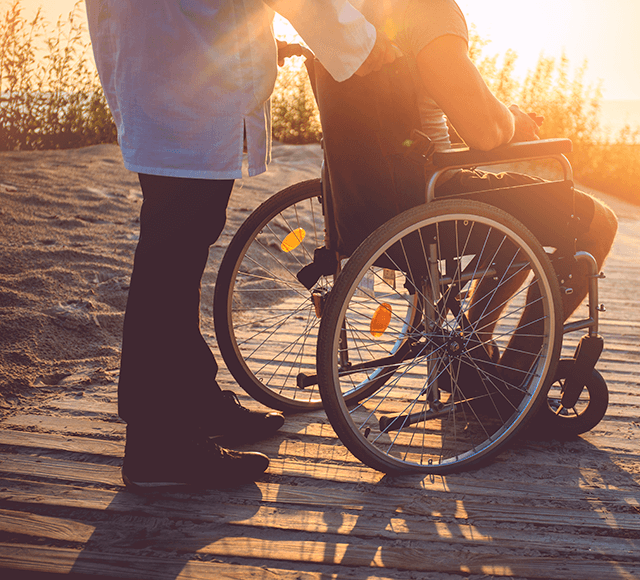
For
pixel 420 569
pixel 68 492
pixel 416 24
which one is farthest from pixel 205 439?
pixel 416 24

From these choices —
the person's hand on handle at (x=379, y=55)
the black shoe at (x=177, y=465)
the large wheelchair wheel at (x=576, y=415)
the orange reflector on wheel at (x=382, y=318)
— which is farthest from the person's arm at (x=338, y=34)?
the large wheelchair wheel at (x=576, y=415)

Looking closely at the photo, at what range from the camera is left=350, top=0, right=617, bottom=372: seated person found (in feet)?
4.65

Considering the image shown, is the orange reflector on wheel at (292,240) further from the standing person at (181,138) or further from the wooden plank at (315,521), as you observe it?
the wooden plank at (315,521)

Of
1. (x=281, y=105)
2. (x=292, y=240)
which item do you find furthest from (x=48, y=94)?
(x=292, y=240)

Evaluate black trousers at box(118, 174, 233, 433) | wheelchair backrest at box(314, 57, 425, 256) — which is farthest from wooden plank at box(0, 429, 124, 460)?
wheelchair backrest at box(314, 57, 425, 256)

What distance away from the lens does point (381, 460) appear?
1.47 m

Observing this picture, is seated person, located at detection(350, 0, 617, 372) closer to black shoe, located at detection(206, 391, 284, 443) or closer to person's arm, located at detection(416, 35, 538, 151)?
person's arm, located at detection(416, 35, 538, 151)

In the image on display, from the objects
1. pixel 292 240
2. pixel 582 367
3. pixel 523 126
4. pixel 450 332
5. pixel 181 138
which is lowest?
pixel 582 367

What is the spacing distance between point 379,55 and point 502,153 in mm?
436

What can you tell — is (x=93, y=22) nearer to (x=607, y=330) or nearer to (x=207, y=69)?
(x=207, y=69)

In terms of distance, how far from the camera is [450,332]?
156 centimetres

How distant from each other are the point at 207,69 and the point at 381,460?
1026mm

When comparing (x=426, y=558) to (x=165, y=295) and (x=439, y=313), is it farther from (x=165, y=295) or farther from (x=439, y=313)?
(x=165, y=295)

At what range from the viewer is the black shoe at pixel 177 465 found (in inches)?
56.0
